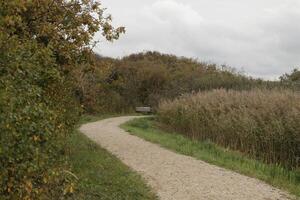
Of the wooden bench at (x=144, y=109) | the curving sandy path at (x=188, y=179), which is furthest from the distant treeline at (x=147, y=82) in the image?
the curving sandy path at (x=188, y=179)

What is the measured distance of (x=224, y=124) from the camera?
16.9 meters

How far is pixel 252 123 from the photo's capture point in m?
15.0

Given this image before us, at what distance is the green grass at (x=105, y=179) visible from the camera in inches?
360

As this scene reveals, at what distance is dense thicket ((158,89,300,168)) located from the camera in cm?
1357

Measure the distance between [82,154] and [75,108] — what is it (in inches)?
86.7

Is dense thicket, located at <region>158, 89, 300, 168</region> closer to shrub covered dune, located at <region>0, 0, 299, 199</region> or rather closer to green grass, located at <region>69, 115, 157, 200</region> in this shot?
shrub covered dune, located at <region>0, 0, 299, 199</region>

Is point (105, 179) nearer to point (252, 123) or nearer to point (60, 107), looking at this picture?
point (60, 107)

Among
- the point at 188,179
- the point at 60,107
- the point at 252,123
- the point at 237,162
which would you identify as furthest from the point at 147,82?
the point at 60,107

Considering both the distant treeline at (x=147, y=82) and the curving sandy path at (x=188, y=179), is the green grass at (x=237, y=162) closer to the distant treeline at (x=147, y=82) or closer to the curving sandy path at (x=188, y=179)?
the curving sandy path at (x=188, y=179)

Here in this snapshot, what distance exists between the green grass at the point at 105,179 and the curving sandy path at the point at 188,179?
291 mm

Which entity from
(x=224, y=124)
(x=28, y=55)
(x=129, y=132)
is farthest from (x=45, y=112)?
(x=129, y=132)

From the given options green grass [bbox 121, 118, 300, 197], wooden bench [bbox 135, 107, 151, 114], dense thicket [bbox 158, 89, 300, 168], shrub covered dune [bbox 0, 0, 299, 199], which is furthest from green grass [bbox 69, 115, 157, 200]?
wooden bench [bbox 135, 107, 151, 114]

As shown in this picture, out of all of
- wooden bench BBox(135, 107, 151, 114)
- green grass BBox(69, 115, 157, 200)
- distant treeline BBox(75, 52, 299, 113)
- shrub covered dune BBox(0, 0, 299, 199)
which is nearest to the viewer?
shrub covered dune BBox(0, 0, 299, 199)

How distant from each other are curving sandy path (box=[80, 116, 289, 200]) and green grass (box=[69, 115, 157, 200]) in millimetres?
291
